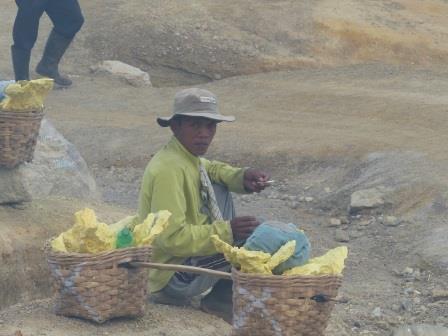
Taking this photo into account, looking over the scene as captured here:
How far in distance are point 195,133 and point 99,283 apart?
85 cm

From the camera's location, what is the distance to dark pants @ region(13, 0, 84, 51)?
467 inches

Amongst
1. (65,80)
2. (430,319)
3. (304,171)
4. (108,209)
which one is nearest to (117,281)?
(430,319)

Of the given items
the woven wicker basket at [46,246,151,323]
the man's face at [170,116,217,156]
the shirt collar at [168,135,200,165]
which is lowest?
the woven wicker basket at [46,246,151,323]

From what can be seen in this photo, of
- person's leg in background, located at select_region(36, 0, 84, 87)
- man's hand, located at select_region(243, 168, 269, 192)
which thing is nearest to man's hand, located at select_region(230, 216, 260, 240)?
man's hand, located at select_region(243, 168, 269, 192)

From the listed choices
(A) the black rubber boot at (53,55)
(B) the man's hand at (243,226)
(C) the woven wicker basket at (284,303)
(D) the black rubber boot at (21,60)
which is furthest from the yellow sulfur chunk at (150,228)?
(A) the black rubber boot at (53,55)

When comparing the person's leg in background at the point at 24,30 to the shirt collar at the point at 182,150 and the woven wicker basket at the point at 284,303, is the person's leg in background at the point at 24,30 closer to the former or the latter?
the shirt collar at the point at 182,150

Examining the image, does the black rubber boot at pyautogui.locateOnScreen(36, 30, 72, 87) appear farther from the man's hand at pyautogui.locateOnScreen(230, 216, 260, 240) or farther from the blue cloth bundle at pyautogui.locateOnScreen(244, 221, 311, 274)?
the blue cloth bundle at pyautogui.locateOnScreen(244, 221, 311, 274)

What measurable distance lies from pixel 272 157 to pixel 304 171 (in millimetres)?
393

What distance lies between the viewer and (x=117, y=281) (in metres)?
5.42

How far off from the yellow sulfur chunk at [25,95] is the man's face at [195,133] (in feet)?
3.07

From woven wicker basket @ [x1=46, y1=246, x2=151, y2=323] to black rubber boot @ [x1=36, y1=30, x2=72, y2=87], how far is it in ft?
24.2

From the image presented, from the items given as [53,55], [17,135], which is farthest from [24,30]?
[17,135]

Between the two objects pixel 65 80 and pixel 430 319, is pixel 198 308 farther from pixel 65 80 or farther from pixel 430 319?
pixel 65 80

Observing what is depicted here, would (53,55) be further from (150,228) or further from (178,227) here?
(150,228)
